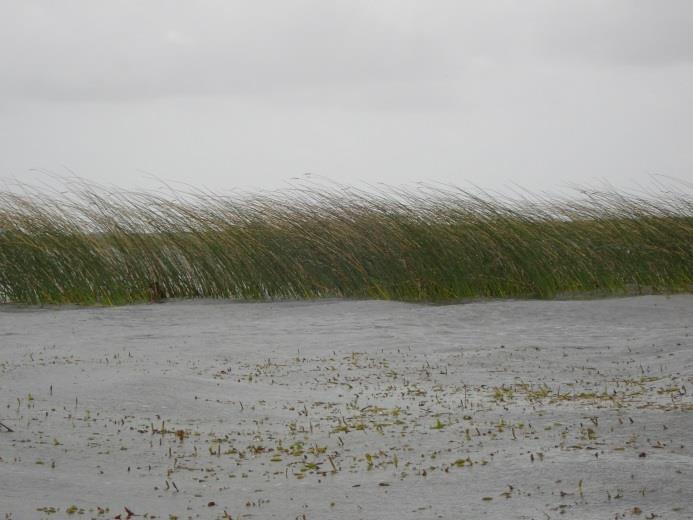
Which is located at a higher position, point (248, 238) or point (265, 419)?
point (248, 238)

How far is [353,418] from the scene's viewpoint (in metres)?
4.30

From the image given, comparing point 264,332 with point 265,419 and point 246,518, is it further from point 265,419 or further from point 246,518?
point 246,518

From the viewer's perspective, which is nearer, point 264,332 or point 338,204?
point 264,332

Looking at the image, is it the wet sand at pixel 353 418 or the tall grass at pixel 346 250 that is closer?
the wet sand at pixel 353 418

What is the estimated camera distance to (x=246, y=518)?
9.66 feet

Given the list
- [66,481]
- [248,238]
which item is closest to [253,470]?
[66,481]

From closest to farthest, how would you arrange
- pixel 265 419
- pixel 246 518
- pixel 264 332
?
pixel 246 518 < pixel 265 419 < pixel 264 332

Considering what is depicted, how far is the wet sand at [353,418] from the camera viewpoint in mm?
3072

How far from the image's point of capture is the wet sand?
3072 mm

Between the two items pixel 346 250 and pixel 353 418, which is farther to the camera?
pixel 346 250

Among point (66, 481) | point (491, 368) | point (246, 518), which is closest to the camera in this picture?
point (246, 518)

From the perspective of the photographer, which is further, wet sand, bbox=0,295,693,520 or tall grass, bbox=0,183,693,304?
tall grass, bbox=0,183,693,304

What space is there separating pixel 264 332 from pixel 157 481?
3711 mm

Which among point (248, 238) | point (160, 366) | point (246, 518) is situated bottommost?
point (246, 518)
